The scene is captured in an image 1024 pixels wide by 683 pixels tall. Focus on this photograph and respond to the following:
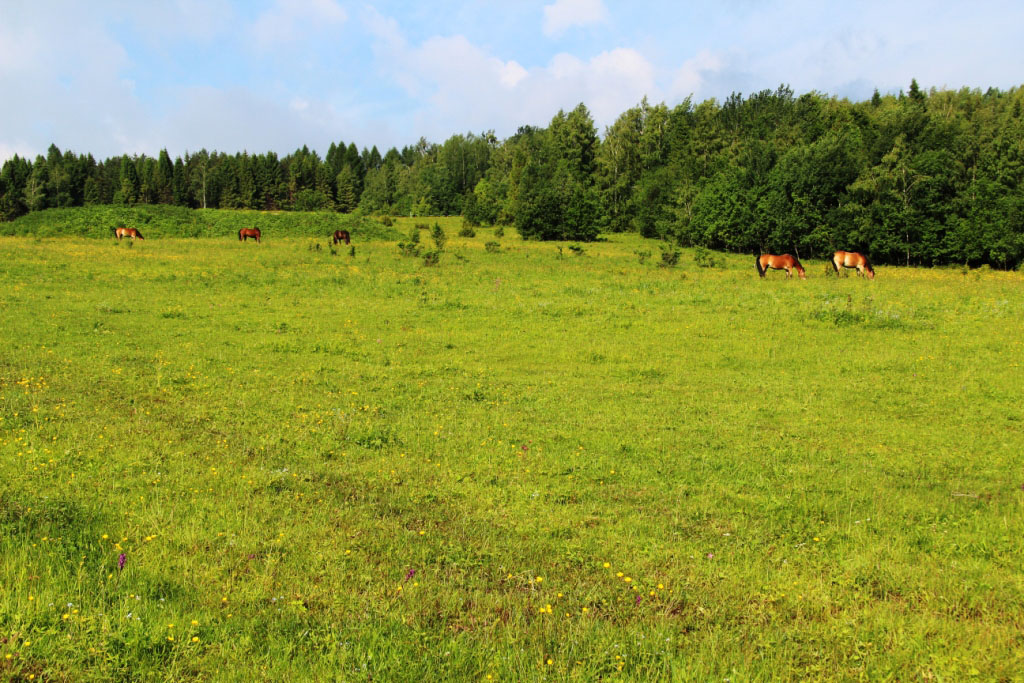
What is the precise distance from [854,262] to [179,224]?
48.2 m

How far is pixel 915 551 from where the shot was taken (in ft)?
18.2

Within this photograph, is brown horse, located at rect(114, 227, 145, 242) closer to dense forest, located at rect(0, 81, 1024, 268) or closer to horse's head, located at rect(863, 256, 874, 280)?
dense forest, located at rect(0, 81, 1024, 268)

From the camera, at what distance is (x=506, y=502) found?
669cm

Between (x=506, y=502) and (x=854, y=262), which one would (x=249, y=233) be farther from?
(x=506, y=502)

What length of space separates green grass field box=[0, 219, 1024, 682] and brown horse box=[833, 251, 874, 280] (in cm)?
1692

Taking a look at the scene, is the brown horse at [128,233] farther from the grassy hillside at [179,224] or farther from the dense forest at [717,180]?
the dense forest at [717,180]

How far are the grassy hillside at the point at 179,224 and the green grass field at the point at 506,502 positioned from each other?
33.2 m

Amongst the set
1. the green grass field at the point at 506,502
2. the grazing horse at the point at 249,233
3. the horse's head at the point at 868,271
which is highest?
the grazing horse at the point at 249,233

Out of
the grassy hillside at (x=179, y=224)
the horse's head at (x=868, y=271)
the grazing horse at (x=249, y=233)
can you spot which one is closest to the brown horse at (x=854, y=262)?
the horse's head at (x=868, y=271)

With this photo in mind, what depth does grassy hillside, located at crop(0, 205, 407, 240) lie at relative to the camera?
4494 centimetres

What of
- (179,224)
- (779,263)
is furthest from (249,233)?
(779,263)

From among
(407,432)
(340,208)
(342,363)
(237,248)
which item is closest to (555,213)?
(237,248)

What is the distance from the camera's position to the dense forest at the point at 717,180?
44.2 metres

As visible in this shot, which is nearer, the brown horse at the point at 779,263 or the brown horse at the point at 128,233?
the brown horse at the point at 779,263
